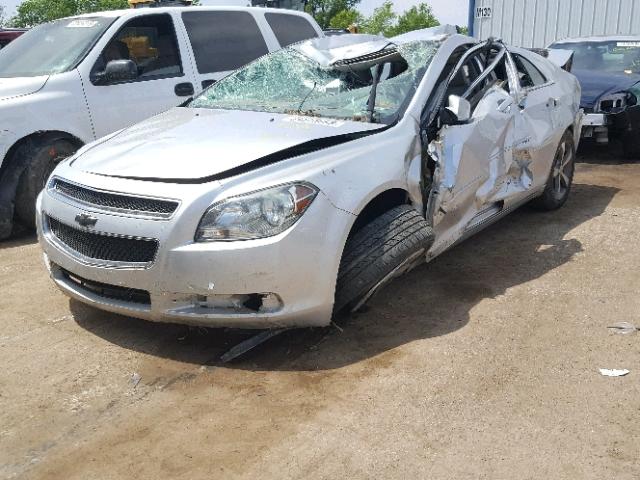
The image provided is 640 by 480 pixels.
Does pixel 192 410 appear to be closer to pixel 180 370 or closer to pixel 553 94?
pixel 180 370

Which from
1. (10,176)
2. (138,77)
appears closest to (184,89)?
(138,77)

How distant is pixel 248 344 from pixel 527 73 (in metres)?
3.38

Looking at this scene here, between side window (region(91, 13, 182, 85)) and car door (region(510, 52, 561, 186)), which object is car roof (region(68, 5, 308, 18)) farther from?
car door (region(510, 52, 561, 186))

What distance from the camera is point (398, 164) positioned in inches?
149

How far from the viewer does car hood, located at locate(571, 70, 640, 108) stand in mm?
8508

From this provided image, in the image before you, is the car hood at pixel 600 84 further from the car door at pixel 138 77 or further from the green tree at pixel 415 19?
the green tree at pixel 415 19

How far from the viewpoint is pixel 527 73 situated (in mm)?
5535

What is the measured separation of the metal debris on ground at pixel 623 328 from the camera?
146 inches

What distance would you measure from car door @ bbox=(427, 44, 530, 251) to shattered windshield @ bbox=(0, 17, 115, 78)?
335cm

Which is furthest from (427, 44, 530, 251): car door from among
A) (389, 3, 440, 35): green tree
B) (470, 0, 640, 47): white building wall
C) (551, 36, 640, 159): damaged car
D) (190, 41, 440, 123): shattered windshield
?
(389, 3, 440, 35): green tree

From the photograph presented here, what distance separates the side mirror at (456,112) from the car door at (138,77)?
3102 mm

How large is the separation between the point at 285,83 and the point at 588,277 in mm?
2348

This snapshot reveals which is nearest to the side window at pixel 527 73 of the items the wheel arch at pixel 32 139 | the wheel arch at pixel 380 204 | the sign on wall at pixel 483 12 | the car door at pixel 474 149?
the car door at pixel 474 149

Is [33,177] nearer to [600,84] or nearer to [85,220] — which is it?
[85,220]
